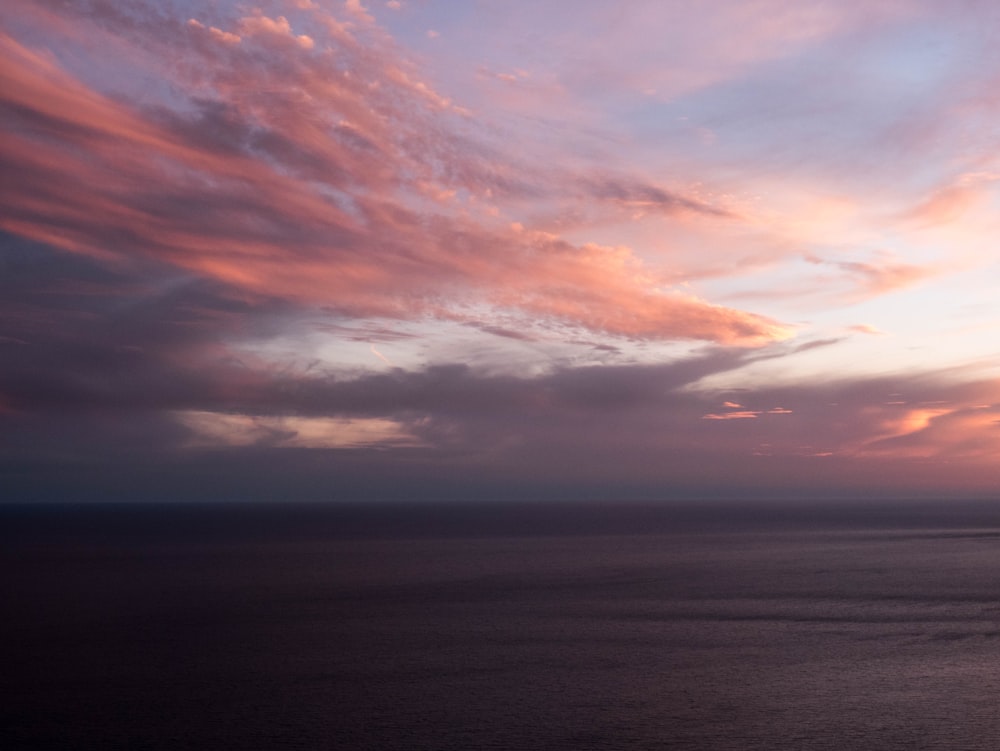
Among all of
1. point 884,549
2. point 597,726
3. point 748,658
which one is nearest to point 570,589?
point 748,658

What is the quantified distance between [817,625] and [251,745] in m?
37.9

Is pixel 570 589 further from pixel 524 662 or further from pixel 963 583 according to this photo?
pixel 963 583

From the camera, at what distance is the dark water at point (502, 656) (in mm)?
33781

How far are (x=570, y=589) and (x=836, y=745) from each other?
136ft

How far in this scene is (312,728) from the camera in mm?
→ 34062

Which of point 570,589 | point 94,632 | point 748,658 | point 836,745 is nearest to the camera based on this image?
point 836,745

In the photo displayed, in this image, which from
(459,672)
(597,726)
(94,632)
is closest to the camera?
(597,726)

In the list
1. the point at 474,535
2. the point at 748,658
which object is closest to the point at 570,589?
the point at 748,658

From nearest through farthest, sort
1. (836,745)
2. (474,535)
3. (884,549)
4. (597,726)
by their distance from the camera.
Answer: (836,745) → (597,726) → (884,549) → (474,535)

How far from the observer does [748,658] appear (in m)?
45.7

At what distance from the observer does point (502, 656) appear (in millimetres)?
46250

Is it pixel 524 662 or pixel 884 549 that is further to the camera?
pixel 884 549

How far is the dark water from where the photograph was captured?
33781mm

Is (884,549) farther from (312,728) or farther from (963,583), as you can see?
(312,728)
